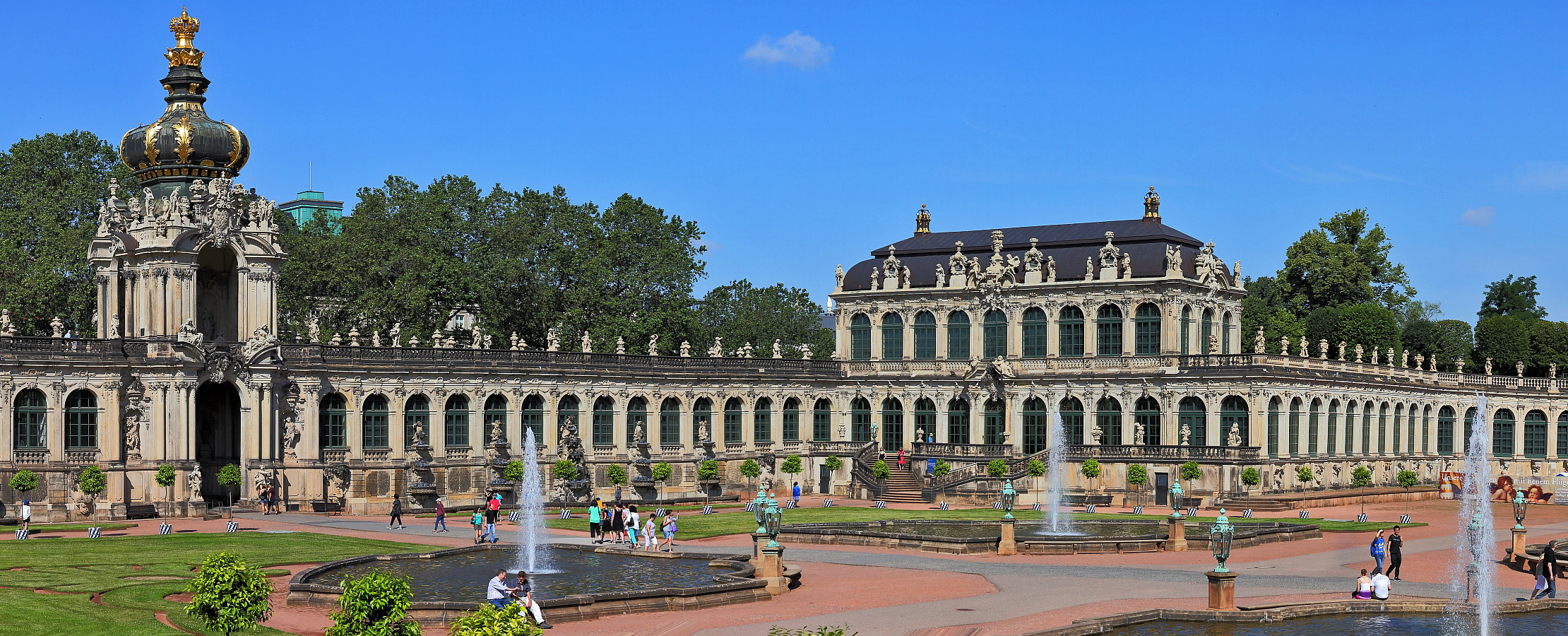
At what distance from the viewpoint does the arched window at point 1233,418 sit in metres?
81.8

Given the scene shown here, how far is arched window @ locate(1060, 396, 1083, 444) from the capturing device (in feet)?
288

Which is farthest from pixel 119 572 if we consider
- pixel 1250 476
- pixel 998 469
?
pixel 1250 476

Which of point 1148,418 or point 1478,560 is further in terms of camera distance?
point 1148,418

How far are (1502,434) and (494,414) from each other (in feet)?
195

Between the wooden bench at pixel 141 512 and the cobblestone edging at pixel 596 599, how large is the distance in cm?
2388

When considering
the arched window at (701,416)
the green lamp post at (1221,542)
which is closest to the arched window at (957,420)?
the arched window at (701,416)

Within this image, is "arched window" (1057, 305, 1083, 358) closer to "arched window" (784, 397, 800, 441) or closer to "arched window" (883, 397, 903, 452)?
"arched window" (883, 397, 903, 452)

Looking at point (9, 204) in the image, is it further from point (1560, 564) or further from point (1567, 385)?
point (1567, 385)

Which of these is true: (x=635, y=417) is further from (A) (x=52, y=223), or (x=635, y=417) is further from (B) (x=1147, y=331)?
(A) (x=52, y=223)

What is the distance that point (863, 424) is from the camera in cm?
9550

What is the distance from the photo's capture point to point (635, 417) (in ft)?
275

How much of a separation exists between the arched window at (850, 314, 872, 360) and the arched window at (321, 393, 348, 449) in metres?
33.5

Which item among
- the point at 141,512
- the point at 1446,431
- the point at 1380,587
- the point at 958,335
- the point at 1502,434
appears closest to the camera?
the point at 1380,587

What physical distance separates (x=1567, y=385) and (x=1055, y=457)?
126 feet
